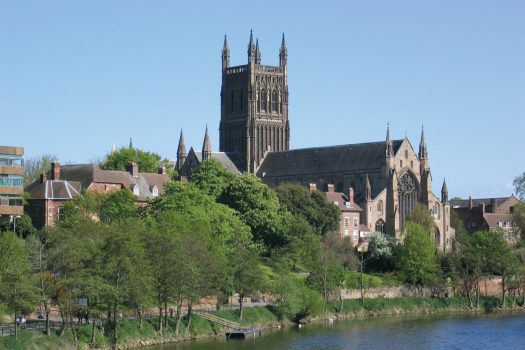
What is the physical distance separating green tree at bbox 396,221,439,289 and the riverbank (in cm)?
290

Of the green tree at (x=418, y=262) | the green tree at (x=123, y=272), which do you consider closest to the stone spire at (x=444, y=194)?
the green tree at (x=418, y=262)

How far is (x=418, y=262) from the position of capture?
121 m

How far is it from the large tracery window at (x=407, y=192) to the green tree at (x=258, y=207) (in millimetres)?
Answer: 35532

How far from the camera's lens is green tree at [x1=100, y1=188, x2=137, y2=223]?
10838 centimetres

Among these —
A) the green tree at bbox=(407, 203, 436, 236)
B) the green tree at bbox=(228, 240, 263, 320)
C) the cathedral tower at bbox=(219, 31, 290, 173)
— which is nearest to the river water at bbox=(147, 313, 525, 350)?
the green tree at bbox=(228, 240, 263, 320)

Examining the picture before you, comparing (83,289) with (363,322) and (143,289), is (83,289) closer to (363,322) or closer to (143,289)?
(143,289)

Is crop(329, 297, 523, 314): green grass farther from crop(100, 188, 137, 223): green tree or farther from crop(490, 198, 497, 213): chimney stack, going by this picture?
crop(490, 198, 497, 213): chimney stack

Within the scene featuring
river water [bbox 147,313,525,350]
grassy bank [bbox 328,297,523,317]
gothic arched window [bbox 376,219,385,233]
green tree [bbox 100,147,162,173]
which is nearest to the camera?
river water [bbox 147,313,525,350]

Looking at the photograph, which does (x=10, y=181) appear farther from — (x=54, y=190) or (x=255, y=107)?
(x=255, y=107)

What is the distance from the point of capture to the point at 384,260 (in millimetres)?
130500

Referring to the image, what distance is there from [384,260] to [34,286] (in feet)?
215

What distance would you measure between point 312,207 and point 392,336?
4368 cm

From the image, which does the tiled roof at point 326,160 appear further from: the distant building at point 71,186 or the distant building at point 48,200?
the distant building at point 48,200

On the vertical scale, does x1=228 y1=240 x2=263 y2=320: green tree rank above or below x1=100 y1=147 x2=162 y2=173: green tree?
below
